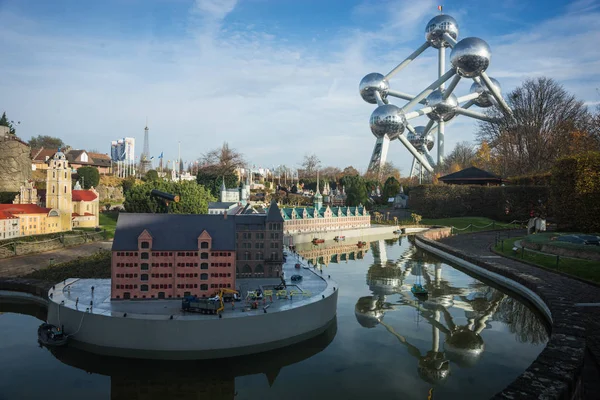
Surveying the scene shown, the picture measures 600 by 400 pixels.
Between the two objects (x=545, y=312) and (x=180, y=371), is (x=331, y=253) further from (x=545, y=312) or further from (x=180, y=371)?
(x=180, y=371)

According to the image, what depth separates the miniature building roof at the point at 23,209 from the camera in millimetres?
47181

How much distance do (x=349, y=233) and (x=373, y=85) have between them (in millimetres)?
43681

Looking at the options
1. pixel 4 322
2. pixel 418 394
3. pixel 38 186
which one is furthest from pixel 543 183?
pixel 38 186

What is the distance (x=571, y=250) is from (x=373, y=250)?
28.6 metres

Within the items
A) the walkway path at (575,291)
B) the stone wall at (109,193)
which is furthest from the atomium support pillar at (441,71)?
the stone wall at (109,193)

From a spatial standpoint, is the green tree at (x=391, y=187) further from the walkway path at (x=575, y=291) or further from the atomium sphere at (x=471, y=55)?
the walkway path at (x=575, y=291)

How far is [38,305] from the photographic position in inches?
1337

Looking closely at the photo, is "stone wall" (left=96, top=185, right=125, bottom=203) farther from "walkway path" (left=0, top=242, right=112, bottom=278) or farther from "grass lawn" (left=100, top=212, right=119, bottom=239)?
"walkway path" (left=0, top=242, right=112, bottom=278)

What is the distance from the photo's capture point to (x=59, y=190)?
173 feet

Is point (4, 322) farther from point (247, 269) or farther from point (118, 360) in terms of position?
point (247, 269)

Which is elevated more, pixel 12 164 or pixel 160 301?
pixel 12 164

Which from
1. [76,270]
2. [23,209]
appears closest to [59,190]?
[23,209]

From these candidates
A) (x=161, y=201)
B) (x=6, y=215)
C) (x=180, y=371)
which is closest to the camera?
(x=180, y=371)

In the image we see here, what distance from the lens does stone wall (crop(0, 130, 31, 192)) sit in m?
68.4
